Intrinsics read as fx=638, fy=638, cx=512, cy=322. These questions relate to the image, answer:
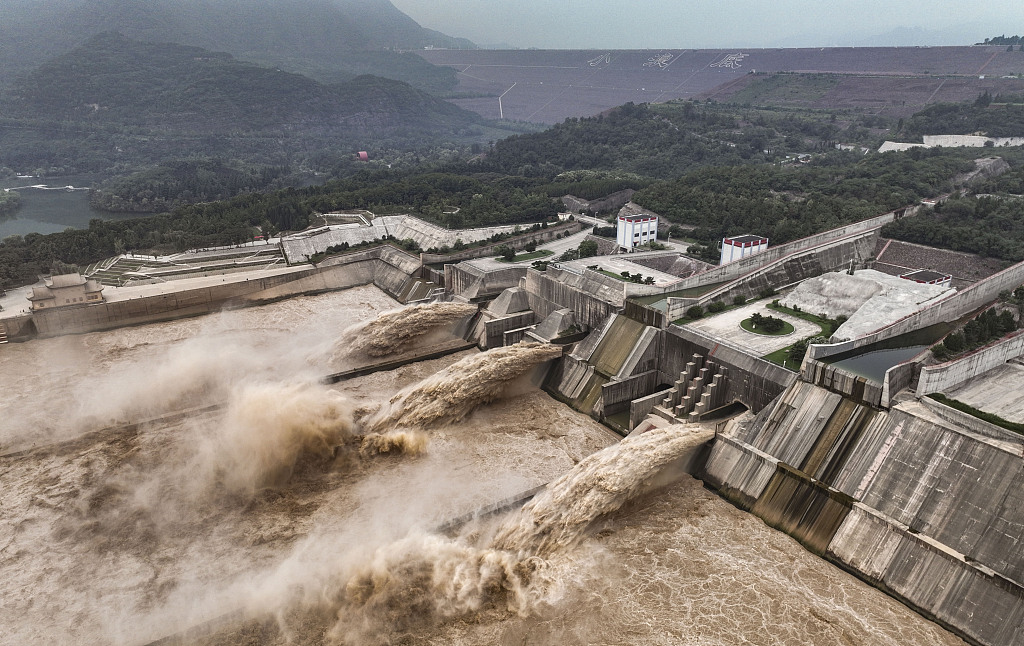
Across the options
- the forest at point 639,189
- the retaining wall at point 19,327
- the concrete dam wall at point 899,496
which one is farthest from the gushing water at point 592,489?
the retaining wall at point 19,327

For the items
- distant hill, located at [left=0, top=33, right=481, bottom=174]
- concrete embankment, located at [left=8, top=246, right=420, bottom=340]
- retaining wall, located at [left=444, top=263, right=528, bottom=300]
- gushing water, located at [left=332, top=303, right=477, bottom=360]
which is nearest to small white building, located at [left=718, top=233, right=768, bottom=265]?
retaining wall, located at [left=444, top=263, right=528, bottom=300]

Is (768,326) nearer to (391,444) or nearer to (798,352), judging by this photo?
(798,352)

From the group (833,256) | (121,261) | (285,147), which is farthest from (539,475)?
(285,147)

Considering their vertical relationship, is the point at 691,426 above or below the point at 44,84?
below

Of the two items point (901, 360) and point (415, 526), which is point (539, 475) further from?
point (901, 360)

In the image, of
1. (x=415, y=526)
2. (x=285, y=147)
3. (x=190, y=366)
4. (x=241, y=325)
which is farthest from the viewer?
(x=285, y=147)

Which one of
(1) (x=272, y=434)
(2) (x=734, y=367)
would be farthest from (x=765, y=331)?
(1) (x=272, y=434)
